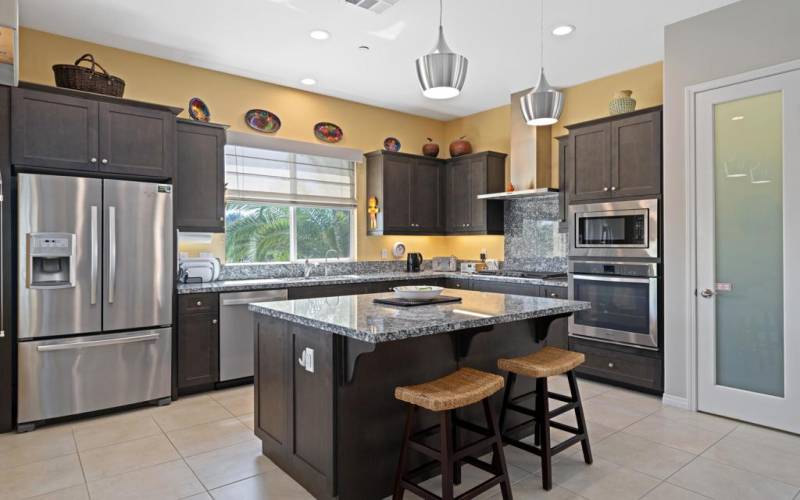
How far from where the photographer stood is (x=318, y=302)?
2969 millimetres

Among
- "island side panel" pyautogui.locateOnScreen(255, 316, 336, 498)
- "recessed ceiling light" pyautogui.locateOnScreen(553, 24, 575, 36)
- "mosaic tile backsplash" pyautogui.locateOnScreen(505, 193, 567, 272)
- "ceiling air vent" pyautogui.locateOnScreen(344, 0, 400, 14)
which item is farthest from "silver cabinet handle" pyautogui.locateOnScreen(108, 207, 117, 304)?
"mosaic tile backsplash" pyautogui.locateOnScreen(505, 193, 567, 272)

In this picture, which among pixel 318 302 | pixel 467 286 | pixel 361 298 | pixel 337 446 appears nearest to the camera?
pixel 337 446

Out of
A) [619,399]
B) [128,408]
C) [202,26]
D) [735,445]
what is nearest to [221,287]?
[128,408]

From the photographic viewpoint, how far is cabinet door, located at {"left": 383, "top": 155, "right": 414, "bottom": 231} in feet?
19.4

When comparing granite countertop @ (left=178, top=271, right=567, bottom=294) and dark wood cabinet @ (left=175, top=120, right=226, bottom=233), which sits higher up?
dark wood cabinet @ (left=175, top=120, right=226, bottom=233)

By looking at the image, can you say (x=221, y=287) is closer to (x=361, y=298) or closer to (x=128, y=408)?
(x=128, y=408)

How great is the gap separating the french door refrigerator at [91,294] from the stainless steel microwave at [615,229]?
11.8ft

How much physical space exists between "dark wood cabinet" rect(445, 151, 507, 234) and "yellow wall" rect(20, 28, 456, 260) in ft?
2.15

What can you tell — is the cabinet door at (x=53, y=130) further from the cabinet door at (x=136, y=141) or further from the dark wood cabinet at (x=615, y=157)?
the dark wood cabinet at (x=615, y=157)

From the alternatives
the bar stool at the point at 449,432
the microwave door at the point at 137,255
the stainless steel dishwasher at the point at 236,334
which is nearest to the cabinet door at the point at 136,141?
the microwave door at the point at 137,255

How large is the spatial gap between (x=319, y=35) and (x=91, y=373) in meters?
3.19

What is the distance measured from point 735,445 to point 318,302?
279cm

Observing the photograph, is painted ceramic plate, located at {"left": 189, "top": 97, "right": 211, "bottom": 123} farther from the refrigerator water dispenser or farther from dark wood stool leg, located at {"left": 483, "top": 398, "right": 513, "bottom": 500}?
dark wood stool leg, located at {"left": 483, "top": 398, "right": 513, "bottom": 500}

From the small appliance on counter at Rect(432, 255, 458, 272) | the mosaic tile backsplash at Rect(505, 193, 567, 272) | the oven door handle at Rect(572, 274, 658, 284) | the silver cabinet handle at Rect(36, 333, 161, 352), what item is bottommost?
the silver cabinet handle at Rect(36, 333, 161, 352)
